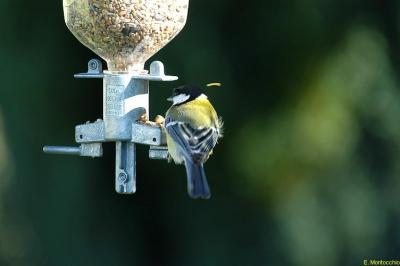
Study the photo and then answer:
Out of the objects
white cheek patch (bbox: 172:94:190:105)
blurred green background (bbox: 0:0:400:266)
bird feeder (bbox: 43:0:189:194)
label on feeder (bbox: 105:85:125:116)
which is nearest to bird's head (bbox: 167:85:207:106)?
white cheek patch (bbox: 172:94:190:105)

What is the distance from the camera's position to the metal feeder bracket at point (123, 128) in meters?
4.31

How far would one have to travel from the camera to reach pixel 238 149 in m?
6.38

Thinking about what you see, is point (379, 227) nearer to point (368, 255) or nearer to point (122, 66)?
point (368, 255)

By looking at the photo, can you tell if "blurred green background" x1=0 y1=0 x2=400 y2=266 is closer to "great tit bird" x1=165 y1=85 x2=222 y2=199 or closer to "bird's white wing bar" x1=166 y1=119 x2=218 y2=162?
"great tit bird" x1=165 y1=85 x2=222 y2=199

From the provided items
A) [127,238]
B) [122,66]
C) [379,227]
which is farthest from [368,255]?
[122,66]

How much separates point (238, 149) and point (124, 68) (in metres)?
1.90

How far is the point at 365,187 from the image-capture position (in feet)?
21.9

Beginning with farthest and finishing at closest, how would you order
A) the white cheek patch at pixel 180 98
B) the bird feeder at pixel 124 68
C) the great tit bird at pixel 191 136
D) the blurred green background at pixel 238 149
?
the blurred green background at pixel 238 149
the white cheek patch at pixel 180 98
the bird feeder at pixel 124 68
the great tit bird at pixel 191 136

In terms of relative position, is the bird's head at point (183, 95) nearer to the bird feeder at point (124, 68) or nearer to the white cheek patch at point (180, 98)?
the white cheek patch at point (180, 98)

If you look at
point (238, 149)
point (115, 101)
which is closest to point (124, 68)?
Result: point (115, 101)

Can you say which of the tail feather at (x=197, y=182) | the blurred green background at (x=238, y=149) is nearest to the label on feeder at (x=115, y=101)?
the tail feather at (x=197, y=182)

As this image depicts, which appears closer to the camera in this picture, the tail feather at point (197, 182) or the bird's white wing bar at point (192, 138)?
the tail feather at point (197, 182)

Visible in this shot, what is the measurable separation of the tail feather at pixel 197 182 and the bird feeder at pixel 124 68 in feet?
0.61

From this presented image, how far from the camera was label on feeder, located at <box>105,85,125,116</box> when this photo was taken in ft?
14.4
